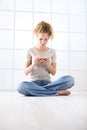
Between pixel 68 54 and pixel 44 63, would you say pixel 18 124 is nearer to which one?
pixel 44 63

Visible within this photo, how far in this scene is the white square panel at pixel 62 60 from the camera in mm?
1734

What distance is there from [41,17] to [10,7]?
0.23 meters

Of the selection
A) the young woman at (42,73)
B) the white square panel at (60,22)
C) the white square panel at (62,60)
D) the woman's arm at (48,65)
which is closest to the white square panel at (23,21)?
the white square panel at (60,22)

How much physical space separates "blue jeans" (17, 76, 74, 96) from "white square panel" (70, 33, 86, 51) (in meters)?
0.59

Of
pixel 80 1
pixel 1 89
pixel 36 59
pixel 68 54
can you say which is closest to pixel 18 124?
pixel 36 59

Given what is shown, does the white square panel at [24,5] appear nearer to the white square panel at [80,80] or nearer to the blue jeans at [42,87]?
the white square panel at [80,80]

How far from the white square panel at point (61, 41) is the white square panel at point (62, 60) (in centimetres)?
4

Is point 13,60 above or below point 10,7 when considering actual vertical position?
below

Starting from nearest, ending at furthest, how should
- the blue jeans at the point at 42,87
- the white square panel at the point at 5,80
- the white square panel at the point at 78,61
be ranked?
the blue jeans at the point at 42,87, the white square panel at the point at 5,80, the white square panel at the point at 78,61

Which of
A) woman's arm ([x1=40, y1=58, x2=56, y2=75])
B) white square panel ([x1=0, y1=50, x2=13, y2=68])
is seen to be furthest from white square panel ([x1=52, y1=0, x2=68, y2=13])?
woman's arm ([x1=40, y1=58, x2=56, y2=75])

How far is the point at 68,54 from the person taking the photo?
1.75 meters

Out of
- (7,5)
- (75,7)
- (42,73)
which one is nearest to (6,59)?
(7,5)

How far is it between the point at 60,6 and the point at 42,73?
28.5 inches

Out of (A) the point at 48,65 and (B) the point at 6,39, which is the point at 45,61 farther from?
(B) the point at 6,39
